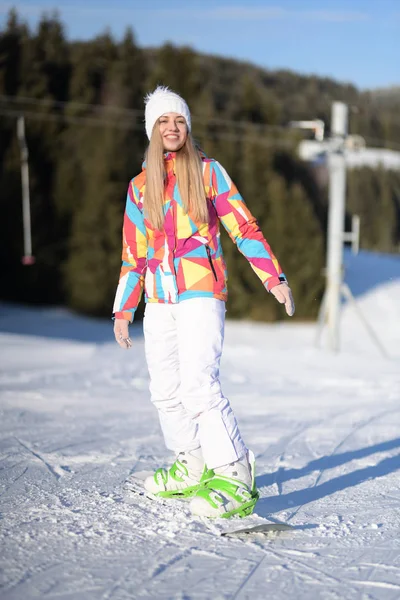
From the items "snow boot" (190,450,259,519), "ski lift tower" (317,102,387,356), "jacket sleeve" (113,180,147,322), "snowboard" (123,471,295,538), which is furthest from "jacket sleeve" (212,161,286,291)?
"ski lift tower" (317,102,387,356)

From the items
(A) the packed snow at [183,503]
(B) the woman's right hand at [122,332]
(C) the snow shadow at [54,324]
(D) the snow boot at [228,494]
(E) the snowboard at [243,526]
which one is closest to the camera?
(A) the packed snow at [183,503]

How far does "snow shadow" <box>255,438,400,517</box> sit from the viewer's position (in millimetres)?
2811

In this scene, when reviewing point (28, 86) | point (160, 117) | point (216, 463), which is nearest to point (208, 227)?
point (160, 117)

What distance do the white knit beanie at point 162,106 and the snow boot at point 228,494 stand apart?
124 centimetres

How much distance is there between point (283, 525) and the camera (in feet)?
7.80

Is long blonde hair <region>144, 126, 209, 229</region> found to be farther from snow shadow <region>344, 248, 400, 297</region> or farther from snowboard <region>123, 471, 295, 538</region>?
snow shadow <region>344, 248, 400, 297</region>

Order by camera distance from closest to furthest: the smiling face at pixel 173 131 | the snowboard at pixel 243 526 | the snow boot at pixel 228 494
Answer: the snowboard at pixel 243 526 → the snow boot at pixel 228 494 → the smiling face at pixel 173 131

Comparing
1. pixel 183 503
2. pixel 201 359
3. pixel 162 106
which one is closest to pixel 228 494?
pixel 183 503

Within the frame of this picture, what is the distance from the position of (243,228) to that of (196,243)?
0.57ft

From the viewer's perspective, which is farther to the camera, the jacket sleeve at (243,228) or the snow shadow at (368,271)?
the snow shadow at (368,271)

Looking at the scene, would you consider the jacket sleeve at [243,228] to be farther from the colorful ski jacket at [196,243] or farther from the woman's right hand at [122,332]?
the woman's right hand at [122,332]

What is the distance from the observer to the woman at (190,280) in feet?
8.28

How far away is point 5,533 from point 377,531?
118 centimetres

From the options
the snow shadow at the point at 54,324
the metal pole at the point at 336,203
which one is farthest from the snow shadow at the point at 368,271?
the metal pole at the point at 336,203
